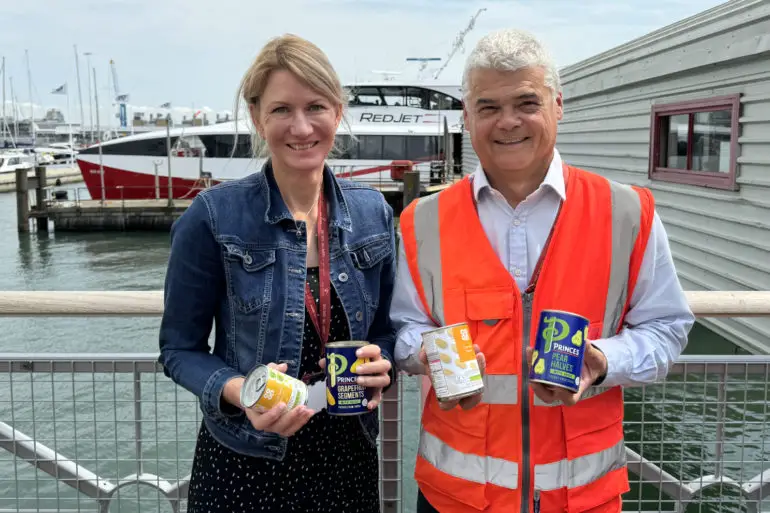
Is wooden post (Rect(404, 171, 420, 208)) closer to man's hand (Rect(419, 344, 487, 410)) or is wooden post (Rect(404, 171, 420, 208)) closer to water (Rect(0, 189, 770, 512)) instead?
water (Rect(0, 189, 770, 512))

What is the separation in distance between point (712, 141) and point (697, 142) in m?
0.38

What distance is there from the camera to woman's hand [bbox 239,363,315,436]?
161 centimetres

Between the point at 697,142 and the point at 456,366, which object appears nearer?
the point at 456,366

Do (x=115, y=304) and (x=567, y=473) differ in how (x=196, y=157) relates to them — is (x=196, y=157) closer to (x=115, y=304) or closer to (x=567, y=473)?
(x=115, y=304)

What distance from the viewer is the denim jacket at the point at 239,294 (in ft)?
5.95

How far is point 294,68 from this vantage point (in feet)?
5.85

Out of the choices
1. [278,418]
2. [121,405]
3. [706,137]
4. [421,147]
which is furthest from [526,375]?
[421,147]

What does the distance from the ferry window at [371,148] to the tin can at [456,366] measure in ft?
87.8

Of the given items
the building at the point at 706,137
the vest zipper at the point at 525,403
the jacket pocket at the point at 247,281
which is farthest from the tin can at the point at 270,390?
the building at the point at 706,137

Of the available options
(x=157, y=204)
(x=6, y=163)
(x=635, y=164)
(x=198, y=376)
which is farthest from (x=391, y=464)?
(x=6, y=163)

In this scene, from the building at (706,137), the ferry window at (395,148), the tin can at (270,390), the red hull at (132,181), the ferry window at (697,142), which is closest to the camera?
the tin can at (270,390)

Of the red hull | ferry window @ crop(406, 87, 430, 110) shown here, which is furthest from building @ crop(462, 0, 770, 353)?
ferry window @ crop(406, 87, 430, 110)

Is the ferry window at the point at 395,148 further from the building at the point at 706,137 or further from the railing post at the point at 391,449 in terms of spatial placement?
the railing post at the point at 391,449

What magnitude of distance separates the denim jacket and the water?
0.76m
